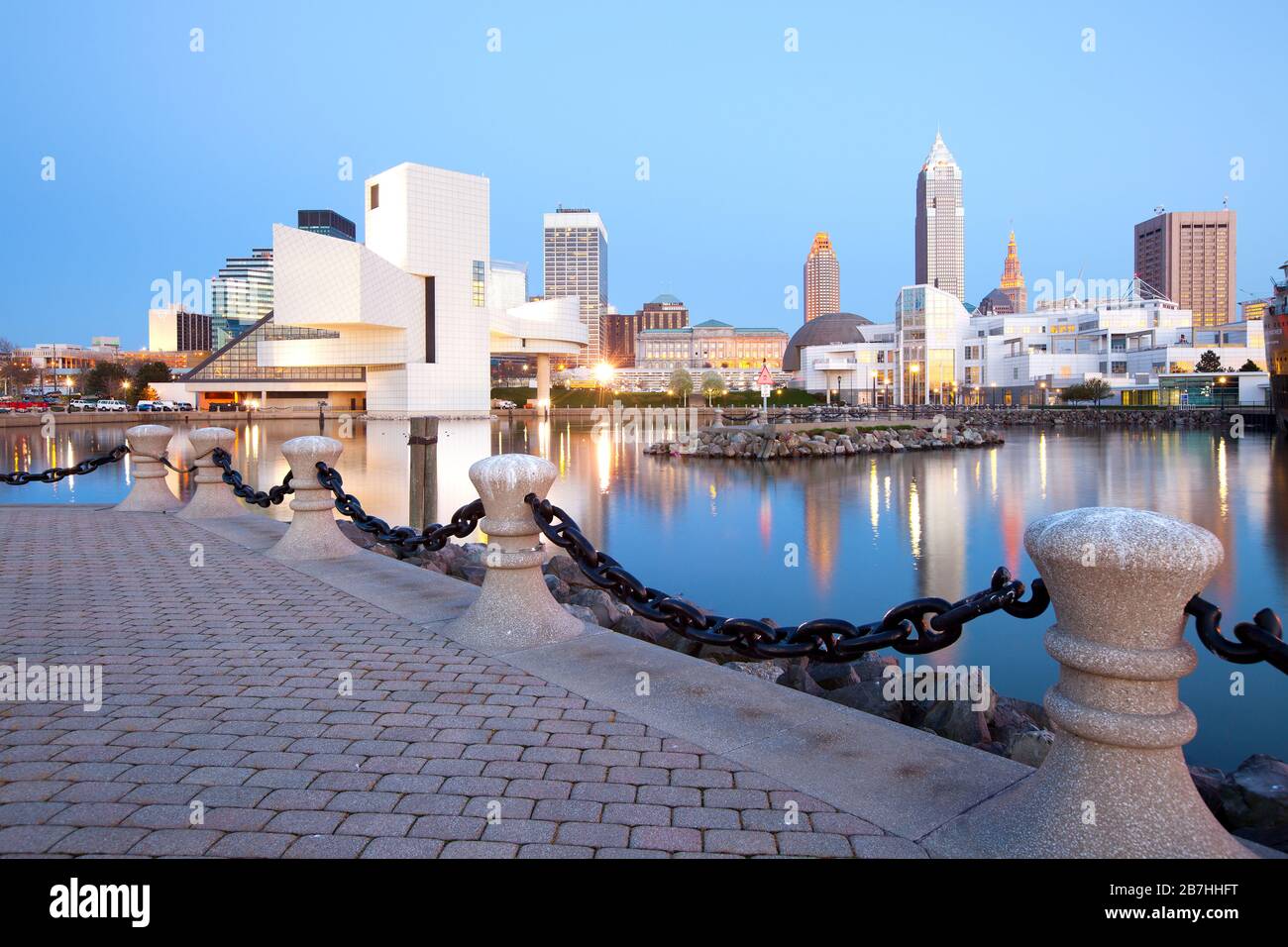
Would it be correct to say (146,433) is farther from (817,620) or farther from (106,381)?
(106,381)

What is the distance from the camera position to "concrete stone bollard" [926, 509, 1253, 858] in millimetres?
2197

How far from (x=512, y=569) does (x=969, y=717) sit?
244 cm

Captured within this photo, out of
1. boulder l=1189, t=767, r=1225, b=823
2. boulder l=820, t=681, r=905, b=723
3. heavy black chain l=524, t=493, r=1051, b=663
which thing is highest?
heavy black chain l=524, t=493, r=1051, b=663

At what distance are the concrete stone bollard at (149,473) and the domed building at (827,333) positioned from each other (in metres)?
112

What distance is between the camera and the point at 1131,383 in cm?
7506

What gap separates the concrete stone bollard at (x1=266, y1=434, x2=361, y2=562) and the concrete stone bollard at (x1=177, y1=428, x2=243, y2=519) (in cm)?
345

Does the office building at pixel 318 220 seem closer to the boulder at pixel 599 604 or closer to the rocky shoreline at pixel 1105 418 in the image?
the rocky shoreline at pixel 1105 418

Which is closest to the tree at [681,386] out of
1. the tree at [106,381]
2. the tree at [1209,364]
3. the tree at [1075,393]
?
the tree at [1075,393]

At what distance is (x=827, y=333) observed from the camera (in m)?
124

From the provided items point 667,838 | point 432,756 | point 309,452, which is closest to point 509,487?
point 432,756

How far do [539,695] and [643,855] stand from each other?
1551mm

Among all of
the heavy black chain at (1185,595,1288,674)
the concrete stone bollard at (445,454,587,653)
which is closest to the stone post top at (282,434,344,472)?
the concrete stone bollard at (445,454,587,653)

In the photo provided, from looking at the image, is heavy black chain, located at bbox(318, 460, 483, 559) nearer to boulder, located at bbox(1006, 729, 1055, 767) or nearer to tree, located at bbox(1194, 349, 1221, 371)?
boulder, located at bbox(1006, 729, 1055, 767)

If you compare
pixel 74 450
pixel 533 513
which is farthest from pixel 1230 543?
pixel 74 450
